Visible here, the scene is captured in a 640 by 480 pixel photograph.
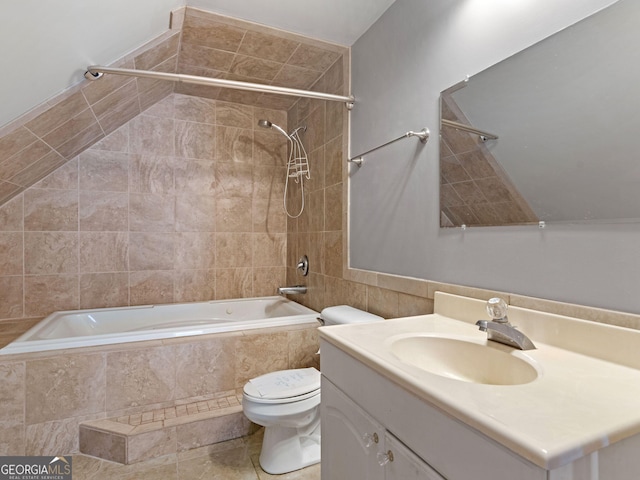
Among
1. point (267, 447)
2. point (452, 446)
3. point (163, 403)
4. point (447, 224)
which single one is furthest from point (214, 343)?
point (452, 446)

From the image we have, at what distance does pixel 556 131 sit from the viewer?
990 millimetres

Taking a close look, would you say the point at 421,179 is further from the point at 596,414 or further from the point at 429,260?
the point at 596,414

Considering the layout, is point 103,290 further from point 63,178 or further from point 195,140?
point 195,140

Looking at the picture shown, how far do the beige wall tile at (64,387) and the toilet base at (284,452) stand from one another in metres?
0.94

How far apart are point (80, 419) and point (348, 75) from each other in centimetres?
258

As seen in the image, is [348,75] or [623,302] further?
[348,75]

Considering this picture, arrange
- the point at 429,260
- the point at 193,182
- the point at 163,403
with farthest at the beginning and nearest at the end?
the point at 193,182
the point at 163,403
the point at 429,260

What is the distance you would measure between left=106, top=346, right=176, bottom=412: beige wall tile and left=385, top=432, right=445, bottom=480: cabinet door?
4.98 ft

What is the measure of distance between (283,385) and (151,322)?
1583 millimetres

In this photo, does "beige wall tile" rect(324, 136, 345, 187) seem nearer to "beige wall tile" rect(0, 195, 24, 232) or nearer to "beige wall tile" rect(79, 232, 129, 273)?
"beige wall tile" rect(79, 232, 129, 273)

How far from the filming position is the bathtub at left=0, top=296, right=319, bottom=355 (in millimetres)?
1822

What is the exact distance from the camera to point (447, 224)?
1.38 meters

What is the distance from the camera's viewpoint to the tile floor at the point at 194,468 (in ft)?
5.29

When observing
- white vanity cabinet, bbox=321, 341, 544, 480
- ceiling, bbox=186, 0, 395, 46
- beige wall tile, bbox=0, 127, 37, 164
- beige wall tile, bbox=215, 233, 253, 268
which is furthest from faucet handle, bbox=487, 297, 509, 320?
beige wall tile, bbox=215, 233, 253, 268
